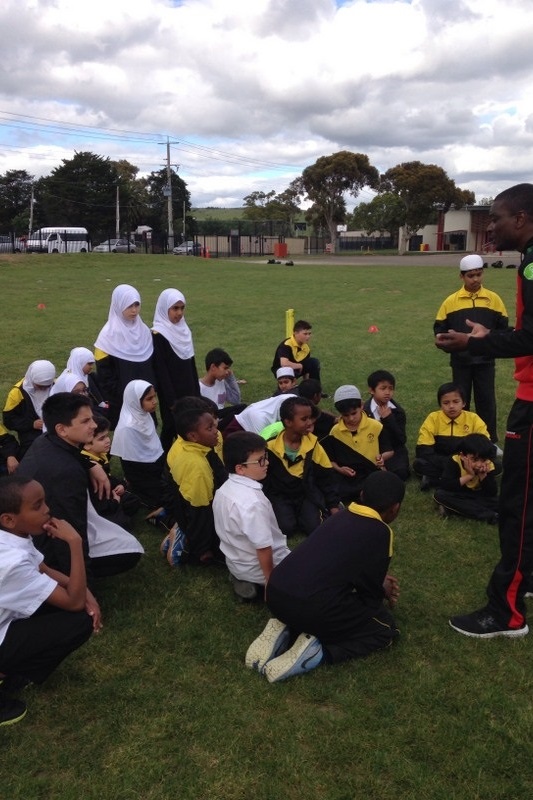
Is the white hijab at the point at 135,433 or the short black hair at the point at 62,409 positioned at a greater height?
the short black hair at the point at 62,409

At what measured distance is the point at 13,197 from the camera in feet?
222

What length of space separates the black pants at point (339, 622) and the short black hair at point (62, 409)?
141 centimetres

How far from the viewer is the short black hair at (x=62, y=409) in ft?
11.5

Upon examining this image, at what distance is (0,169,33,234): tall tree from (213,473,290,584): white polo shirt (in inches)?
2729

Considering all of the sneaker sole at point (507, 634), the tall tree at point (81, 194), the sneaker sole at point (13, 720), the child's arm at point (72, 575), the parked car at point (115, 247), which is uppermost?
the tall tree at point (81, 194)

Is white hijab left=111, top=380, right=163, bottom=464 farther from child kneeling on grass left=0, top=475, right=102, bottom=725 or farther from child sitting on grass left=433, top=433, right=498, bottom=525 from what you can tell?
child sitting on grass left=433, top=433, right=498, bottom=525

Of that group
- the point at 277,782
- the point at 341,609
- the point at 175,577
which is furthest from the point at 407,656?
the point at 175,577

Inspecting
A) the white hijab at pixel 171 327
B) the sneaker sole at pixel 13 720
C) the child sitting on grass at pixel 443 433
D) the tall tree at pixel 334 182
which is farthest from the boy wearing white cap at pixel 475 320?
the tall tree at pixel 334 182

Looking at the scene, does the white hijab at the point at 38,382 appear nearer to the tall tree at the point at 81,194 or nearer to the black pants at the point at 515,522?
the black pants at the point at 515,522

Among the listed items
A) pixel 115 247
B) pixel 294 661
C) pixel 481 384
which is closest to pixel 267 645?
pixel 294 661

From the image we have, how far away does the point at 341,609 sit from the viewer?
3.11 metres

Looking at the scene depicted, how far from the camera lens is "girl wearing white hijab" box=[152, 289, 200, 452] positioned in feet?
19.9

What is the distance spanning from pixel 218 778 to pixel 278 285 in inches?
862

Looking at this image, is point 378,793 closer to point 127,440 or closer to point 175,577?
point 175,577
